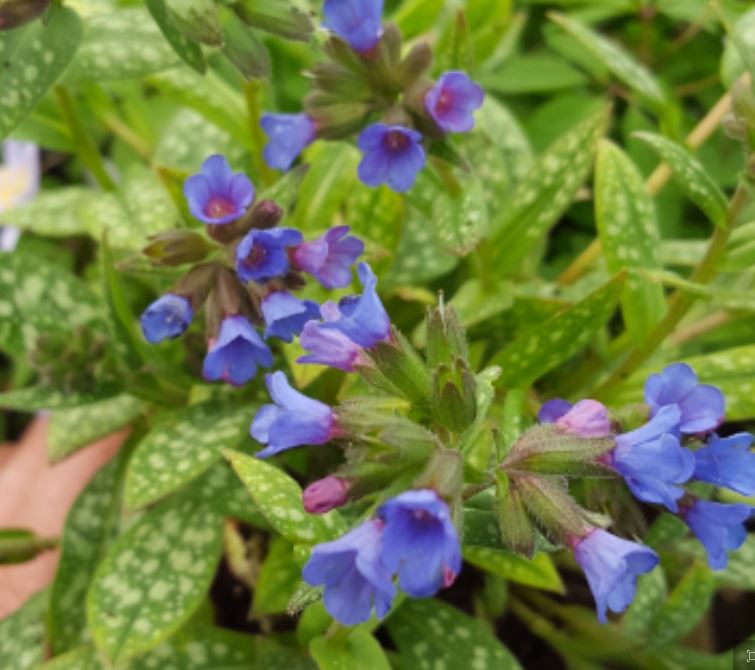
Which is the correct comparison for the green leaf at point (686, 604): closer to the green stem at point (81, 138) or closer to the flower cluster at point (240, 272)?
the flower cluster at point (240, 272)

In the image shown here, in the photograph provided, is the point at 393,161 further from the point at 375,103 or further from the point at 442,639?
the point at 442,639

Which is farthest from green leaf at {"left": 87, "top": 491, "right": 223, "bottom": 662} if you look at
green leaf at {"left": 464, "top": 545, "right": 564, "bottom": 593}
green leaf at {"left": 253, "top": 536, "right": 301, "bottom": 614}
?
green leaf at {"left": 464, "top": 545, "right": 564, "bottom": 593}

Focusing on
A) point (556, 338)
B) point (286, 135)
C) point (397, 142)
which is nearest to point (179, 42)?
point (286, 135)

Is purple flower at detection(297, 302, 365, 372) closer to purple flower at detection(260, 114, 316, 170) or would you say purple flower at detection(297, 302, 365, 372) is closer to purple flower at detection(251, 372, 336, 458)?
purple flower at detection(251, 372, 336, 458)

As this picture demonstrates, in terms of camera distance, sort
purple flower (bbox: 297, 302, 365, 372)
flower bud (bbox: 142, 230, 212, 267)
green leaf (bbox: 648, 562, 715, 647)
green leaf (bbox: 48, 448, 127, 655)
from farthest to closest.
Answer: green leaf (bbox: 48, 448, 127, 655) → green leaf (bbox: 648, 562, 715, 647) → flower bud (bbox: 142, 230, 212, 267) → purple flower (bbox: 297, 302, 365, 372)

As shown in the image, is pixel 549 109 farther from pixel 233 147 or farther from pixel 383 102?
pixel 383 102

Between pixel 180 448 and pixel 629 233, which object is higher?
pixel 629 233

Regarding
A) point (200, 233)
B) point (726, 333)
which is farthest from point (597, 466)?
point (726, 333)
